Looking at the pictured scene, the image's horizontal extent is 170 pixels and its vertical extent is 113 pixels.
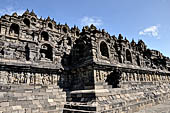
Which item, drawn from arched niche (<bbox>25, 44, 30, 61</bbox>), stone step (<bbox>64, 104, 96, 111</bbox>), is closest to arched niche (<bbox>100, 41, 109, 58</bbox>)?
stone step (<bbox>64, 104, 96, 111</bbox>)

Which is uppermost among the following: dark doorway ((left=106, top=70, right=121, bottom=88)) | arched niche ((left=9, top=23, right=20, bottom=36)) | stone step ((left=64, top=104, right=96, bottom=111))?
arched niche ((left=9, top=23, right=20, bottom=36))

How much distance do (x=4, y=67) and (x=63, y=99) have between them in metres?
4.72

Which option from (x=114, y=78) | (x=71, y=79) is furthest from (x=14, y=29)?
(x=114, y=78)

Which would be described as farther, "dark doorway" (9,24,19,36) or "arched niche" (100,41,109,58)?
"dark doorway" (9,24,19,36)

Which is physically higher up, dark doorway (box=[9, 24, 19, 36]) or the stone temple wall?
dark doorway (box=[9, 24, 19, 36])

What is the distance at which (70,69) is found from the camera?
12180 mm

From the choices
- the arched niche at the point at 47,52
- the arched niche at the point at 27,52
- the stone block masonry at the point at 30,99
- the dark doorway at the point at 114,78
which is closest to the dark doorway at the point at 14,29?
the arched niche at the point at 47,52

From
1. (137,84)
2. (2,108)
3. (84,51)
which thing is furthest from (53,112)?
(137,84)

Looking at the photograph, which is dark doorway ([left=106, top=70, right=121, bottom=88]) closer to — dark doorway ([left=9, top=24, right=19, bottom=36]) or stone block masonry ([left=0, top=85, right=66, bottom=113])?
stone block masonry ([left=0, top=85, right=66, bottom=113])

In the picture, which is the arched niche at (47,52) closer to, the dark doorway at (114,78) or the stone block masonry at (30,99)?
the stone block masonry at (30,99)

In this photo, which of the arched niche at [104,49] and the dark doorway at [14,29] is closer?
the arched niche at [104,49]

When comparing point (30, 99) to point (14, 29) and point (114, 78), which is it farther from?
point (14, 29)

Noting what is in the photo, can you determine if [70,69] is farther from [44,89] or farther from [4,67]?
[4,67]

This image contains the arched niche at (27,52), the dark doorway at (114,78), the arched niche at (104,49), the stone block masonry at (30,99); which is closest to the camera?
the stone block masonry at (30,99)
